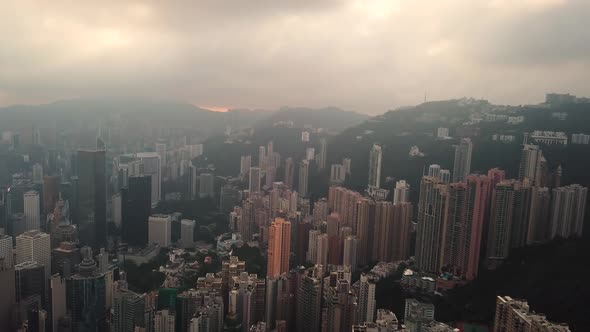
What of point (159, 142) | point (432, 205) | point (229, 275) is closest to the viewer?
point (229, 275)

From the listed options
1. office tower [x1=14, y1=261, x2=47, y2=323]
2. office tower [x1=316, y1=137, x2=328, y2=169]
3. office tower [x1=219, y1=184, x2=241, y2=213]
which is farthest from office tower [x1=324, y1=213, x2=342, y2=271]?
office tower [x1=14, y1=261, x2=47, y2=323]

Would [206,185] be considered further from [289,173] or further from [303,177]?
[303,177]

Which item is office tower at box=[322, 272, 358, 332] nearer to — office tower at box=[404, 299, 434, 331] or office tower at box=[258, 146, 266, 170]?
office tower at box=[404, 299, 434, 331]

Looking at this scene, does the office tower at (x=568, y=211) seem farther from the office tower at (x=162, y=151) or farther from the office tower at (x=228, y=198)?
the office tower at (x=162, y=151)

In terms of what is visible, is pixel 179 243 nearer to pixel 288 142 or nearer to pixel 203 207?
pixel 203 207

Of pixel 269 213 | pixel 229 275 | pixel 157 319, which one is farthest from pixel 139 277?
pixel 269 213

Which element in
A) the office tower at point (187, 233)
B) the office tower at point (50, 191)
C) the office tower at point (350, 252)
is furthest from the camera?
the office tower at point (187, 233)

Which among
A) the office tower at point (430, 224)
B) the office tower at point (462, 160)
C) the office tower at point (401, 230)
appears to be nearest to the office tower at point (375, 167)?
the office tower at point (401, 230)
